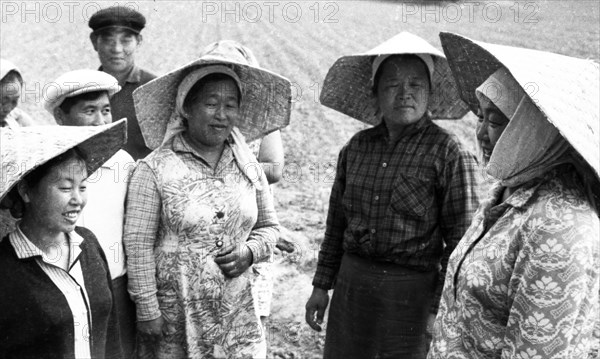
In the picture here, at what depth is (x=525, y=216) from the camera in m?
1.64

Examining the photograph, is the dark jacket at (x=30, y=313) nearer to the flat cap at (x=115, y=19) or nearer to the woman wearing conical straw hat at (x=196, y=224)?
the woman wearing conical straw hat at (x=196, y=224)

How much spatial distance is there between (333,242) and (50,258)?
5.01ft

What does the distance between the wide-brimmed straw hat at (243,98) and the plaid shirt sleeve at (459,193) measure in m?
0.84

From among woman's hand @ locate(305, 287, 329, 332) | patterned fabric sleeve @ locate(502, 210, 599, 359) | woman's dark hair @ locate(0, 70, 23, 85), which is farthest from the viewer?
woman's dark hair @ locate(0, 70, 23, 85)

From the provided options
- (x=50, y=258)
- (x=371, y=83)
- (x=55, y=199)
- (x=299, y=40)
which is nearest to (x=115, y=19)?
(x=371, y=83)

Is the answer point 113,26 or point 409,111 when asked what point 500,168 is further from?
point 113,26

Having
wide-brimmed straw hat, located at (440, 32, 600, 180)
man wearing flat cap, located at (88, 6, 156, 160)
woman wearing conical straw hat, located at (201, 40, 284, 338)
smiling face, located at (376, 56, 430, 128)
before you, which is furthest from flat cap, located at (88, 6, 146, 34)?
wide-brimmed straw hat, located at (440, 32, 600, 180)

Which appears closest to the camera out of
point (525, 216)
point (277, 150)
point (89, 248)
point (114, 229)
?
point (525, 216)

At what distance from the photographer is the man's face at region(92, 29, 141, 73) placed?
137 inches

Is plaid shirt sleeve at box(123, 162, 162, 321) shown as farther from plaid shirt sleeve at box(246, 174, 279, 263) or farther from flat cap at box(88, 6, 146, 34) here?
flat cap at box(88, 6, 146, 34)

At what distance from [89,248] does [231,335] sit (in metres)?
0.75

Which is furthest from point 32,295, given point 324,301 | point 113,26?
point 113,26

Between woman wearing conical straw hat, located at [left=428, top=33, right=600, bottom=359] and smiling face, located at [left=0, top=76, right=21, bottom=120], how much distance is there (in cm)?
282

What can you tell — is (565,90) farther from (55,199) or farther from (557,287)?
(55,199)
